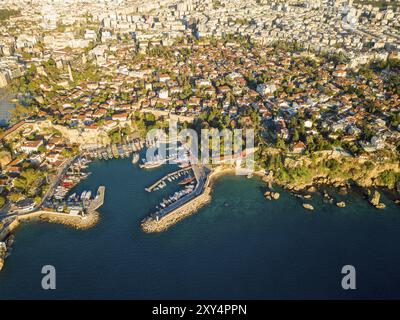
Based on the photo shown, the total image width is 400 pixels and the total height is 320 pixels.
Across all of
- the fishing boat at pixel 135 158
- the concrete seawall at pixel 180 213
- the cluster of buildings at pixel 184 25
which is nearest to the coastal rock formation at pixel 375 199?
the concrete seawall at pixel 180 213

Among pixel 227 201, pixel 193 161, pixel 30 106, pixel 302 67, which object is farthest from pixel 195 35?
pixel 227 201

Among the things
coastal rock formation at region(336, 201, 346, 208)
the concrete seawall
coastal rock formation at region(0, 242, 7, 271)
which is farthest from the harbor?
coastal rock formation at region(336, 201, 346, 208)

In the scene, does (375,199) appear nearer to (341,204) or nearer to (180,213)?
(341,204)

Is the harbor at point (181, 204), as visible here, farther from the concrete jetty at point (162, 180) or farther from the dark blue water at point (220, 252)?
the concrete jetty at point (162, 180)

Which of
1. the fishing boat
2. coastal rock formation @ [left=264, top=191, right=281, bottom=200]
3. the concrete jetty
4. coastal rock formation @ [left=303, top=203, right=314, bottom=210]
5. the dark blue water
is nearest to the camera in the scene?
the dark blue water

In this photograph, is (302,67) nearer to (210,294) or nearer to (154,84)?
(154,84)

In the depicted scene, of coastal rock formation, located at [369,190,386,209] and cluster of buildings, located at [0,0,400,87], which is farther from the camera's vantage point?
cluster of buildings, located at [0,0,400,87]

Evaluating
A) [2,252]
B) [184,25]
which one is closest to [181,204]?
[2,252]

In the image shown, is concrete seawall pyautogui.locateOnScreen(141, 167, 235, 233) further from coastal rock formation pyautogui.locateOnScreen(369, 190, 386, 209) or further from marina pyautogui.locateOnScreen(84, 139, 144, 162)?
coastal rock formation pyautogui.locateOnScreen(369, 190, 386, 209)
